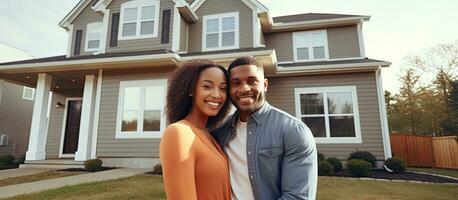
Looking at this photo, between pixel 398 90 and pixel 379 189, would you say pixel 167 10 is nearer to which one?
pixel 379 189

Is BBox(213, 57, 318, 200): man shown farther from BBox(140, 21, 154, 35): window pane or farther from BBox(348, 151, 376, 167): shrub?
BBox(140, 21, 154, 35): window pane

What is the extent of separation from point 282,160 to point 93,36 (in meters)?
12.1

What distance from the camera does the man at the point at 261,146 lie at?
1.24 m

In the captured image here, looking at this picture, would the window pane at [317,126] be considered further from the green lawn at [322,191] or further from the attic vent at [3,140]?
the attic vent at [3,140]

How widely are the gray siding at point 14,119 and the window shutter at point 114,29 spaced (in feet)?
26.1

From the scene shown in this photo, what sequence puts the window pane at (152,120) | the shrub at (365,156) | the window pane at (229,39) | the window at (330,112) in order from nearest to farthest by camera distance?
the shrub at (365,156) → the window pane at (152,120) → the window at (330,112) → the window pane at (229,39)

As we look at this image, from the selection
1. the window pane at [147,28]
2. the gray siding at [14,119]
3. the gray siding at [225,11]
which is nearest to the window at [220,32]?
the gray siding at [225,11]

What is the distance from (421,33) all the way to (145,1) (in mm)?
18401

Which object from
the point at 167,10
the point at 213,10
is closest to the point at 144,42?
the point at 167,10

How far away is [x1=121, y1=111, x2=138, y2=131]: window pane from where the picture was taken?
348 inches

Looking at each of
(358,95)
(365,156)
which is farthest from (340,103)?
(365,156)

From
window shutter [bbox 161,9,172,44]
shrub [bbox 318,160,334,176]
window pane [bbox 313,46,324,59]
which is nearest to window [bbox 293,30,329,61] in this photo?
window pane [bbox 313,46,324,59]

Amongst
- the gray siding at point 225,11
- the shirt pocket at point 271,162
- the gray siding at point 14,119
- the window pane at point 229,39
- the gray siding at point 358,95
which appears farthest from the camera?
the gray siding at point 14,119

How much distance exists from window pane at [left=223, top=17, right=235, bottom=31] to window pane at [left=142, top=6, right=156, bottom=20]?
273 cm
